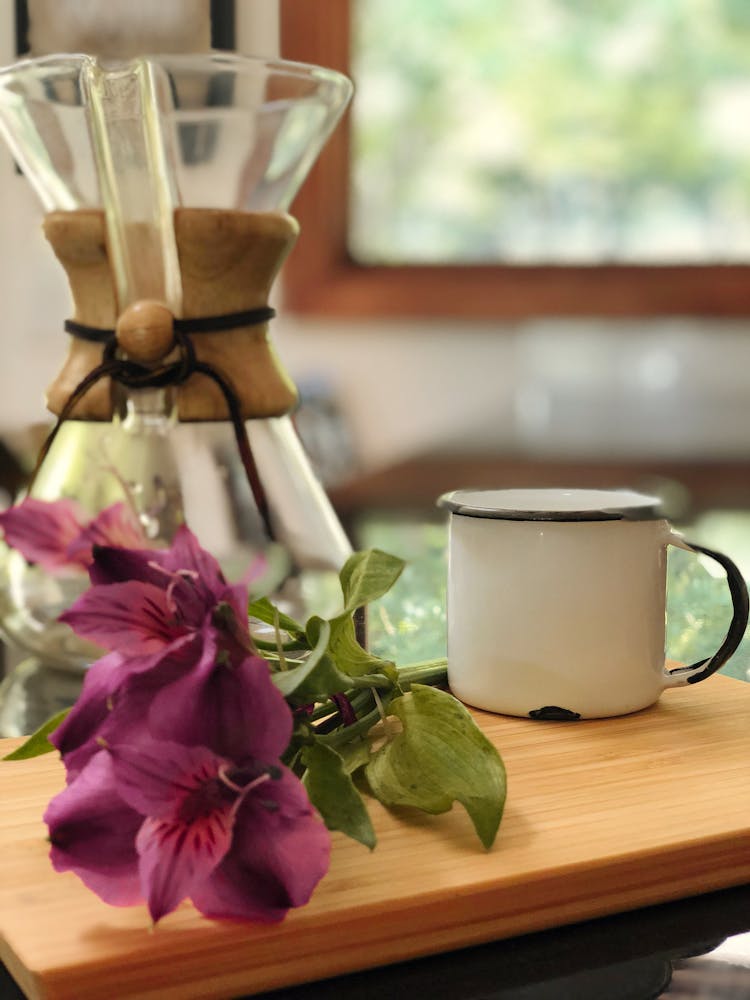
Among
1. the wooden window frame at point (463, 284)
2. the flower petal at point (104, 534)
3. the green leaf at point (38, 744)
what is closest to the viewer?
the green leaf at point (38, 744)

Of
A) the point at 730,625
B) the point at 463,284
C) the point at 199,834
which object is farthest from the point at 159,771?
the point at 463,284

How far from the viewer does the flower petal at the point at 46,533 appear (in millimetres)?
601

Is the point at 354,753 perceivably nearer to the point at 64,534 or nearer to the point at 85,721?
the point at 85,721

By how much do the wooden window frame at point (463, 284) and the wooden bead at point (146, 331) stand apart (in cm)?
127

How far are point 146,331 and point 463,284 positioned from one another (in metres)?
1.35

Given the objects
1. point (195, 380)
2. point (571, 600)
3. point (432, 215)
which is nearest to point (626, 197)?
point (432, 215)

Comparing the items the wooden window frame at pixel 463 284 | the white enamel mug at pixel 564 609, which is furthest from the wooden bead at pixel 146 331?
the wooden window frame at pixel 463 284

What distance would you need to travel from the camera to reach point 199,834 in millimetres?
319

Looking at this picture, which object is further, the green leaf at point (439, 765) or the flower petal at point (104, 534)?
the flower petal at point (104, 534)

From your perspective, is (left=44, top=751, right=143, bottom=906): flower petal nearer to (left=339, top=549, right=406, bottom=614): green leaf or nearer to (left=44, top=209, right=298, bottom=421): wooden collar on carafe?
(left=339, top=549, right=406, bottom=614): green leaf

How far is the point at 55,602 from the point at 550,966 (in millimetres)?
406

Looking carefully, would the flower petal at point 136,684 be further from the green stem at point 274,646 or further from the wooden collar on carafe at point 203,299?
the wooden collar on carafe at point 203,299

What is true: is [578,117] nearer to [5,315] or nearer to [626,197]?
[626,197]

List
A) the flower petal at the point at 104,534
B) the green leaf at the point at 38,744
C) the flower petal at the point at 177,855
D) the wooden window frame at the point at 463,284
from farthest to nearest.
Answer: the wooden window frame at the point at 463,284, the flower petal at the point at 104,534, the green leaf at the point at 38,744, the flower petal at the point at 177,855
